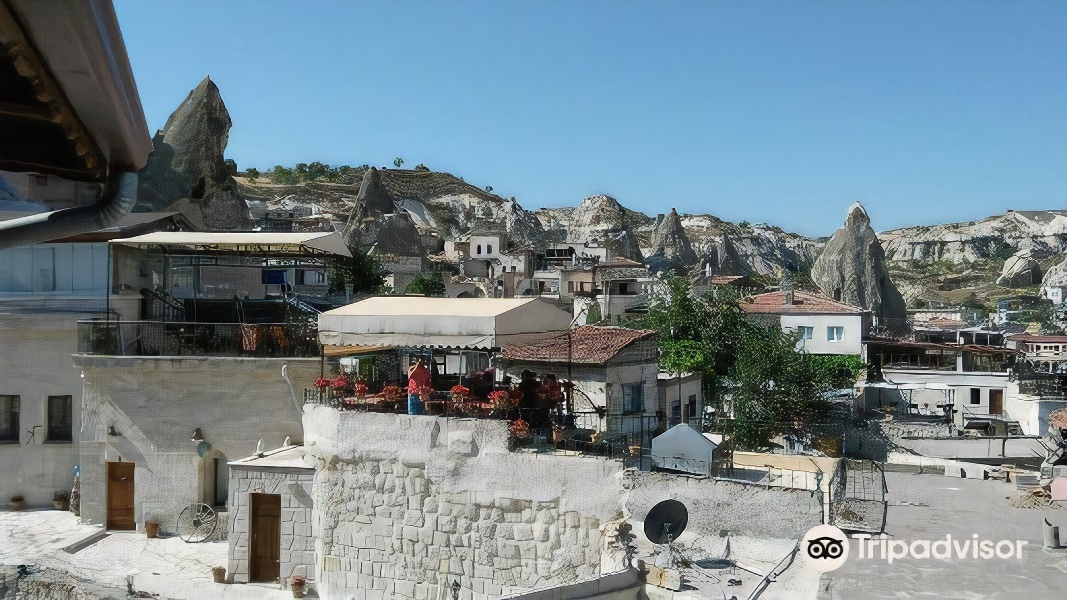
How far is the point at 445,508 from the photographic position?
1394cm

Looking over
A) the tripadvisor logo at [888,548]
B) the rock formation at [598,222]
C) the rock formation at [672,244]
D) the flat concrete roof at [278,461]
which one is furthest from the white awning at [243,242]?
the rock formation at [672,244]

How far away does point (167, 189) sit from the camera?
54.4 meters

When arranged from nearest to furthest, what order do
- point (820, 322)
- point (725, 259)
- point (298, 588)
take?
point (298, 588) → point (820, 322) → point (725, 259)

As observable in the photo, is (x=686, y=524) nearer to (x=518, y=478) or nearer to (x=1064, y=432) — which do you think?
(x=518, y=478)

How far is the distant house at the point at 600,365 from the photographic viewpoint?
1956 cm

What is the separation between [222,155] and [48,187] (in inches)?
2325

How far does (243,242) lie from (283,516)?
248 inches

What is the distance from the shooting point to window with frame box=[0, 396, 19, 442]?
20594 millimetres

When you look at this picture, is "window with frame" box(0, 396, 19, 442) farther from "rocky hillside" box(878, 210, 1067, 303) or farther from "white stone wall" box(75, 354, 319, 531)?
"rocky hillside" box(878, 210, 1067, 303)

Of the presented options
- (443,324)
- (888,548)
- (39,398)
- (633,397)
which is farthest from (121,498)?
(888,548)

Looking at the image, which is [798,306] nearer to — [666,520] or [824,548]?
[666,520]

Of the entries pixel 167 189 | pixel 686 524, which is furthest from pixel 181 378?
pixel 167 189

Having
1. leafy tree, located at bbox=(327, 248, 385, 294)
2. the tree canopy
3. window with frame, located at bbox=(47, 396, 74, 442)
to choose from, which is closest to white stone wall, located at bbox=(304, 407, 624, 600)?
window with frame, located at bbox=(47, 396, 74, 442)

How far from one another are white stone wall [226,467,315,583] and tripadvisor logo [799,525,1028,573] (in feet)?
27.8
